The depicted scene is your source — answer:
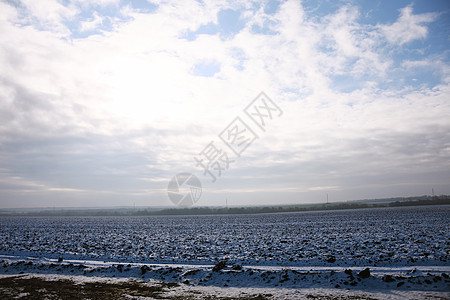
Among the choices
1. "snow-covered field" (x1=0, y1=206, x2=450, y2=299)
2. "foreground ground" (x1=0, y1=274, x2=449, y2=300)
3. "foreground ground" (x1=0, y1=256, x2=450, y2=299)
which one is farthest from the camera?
"snow-covered field" (x1=0, y1=206, x2=450, y2=299)

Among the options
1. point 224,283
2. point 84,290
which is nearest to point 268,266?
point 224,283

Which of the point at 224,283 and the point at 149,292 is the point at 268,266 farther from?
the point at 149,292

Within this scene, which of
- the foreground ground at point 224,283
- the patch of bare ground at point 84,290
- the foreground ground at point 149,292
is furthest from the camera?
the patch of bare ground at point 84,290

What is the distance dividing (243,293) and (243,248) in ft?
33.6

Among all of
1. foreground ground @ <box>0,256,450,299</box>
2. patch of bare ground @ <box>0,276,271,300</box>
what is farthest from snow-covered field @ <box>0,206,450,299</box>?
patch of bare ground @ <box>0,276,271,300</box>

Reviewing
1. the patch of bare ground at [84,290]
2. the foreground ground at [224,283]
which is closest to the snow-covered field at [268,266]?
the foreground ground at [224,283]

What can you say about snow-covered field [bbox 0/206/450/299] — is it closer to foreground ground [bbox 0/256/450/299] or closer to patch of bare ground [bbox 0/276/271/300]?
foreground ground [bbox 0/256/450/299]

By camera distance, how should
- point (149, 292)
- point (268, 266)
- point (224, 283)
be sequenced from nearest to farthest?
1. point (149, 292)
2. point (224, 283)
3. point (268, 266)

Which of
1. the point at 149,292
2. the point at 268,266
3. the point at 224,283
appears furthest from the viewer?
the point at 268,266

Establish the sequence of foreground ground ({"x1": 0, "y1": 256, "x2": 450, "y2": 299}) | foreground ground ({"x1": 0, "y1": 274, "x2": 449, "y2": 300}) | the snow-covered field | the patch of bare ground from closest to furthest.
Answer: foreground ground ({"x1": 0, "y1": 274, "x2": 449, "y2": 300}) → foreground ground ({"x1": 0, "y1": 256, "x2": 450, "y2": 299}) → the patch of bare ground → the snow-covered field

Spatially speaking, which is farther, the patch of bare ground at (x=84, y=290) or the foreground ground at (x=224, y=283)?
the patch of bare ground at (x=84, y=290)

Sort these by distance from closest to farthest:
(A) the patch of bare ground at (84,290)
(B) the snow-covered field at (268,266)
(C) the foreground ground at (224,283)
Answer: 1. (C) the foreground ground at (224,283)
2. (A) the patch of bare ground at (84,290)
3. (B) the snow-covered field at (268,266)

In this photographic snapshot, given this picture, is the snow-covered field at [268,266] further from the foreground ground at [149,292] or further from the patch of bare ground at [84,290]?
the patch of bare ground at [84,290]

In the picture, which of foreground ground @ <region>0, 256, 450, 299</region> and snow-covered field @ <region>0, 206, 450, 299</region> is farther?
snow-covered field @ <region>0, 206, 450, 299</region>
